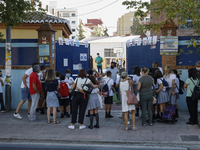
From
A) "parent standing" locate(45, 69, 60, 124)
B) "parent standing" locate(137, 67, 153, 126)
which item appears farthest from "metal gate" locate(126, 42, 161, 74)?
"parent standing" locate(45, 69, 60, 124)

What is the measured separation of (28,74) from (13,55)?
270 centimetres

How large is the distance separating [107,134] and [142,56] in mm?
5837

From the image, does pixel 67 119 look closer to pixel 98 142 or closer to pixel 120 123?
pixel 120 123

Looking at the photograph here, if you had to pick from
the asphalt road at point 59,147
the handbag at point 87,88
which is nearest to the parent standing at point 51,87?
the handbag at point 87,88

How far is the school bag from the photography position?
8812mm

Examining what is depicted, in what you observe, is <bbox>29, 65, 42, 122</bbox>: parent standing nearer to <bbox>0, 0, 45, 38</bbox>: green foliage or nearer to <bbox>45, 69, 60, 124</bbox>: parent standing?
<bbox>45, 69, 60, 124</bbox>: parent standing

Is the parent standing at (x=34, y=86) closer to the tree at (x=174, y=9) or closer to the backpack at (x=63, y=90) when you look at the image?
the backpack at (x=63, y=90)

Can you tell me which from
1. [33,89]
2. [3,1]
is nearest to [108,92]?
[33,89]

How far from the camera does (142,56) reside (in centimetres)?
1272

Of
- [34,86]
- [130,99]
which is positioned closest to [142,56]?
[130,99]

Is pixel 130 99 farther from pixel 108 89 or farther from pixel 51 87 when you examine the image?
pixel 51 87

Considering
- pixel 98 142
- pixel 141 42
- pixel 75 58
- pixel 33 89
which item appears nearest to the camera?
pixel 98 142

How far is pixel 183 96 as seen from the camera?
37.1 feet

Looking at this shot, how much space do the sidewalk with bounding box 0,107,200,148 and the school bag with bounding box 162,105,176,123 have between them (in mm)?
185
